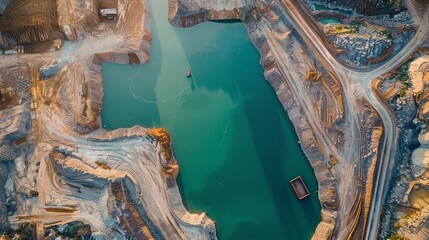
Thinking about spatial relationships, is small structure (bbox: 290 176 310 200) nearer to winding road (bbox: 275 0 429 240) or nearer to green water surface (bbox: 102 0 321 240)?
green water surface (bbox: 102 0 321 240)

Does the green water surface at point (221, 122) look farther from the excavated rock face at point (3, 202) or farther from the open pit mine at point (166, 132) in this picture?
the excavated rock face at point (3, 202)

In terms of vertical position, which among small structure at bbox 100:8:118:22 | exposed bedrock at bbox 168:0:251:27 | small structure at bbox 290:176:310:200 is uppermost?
small structure at bbox 100:8:118:22

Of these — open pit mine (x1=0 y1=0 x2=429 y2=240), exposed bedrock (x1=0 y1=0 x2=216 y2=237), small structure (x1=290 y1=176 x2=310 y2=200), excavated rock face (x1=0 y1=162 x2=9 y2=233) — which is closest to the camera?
excavated rock face (x1=0 y1=162 x2=9 y2=233)

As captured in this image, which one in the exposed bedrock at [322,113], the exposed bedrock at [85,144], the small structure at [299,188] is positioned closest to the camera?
the exposed bedrock at [85,144]

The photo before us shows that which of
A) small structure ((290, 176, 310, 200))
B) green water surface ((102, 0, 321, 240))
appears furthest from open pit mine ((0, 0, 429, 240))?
small structure ((290, 176, 310, 200))

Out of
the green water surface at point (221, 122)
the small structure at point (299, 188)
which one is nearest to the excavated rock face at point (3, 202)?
the green water surface at point (221, 122)

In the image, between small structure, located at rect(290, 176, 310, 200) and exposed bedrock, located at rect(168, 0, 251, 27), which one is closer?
small structure, located at rect(290, 176, 310, 200)
